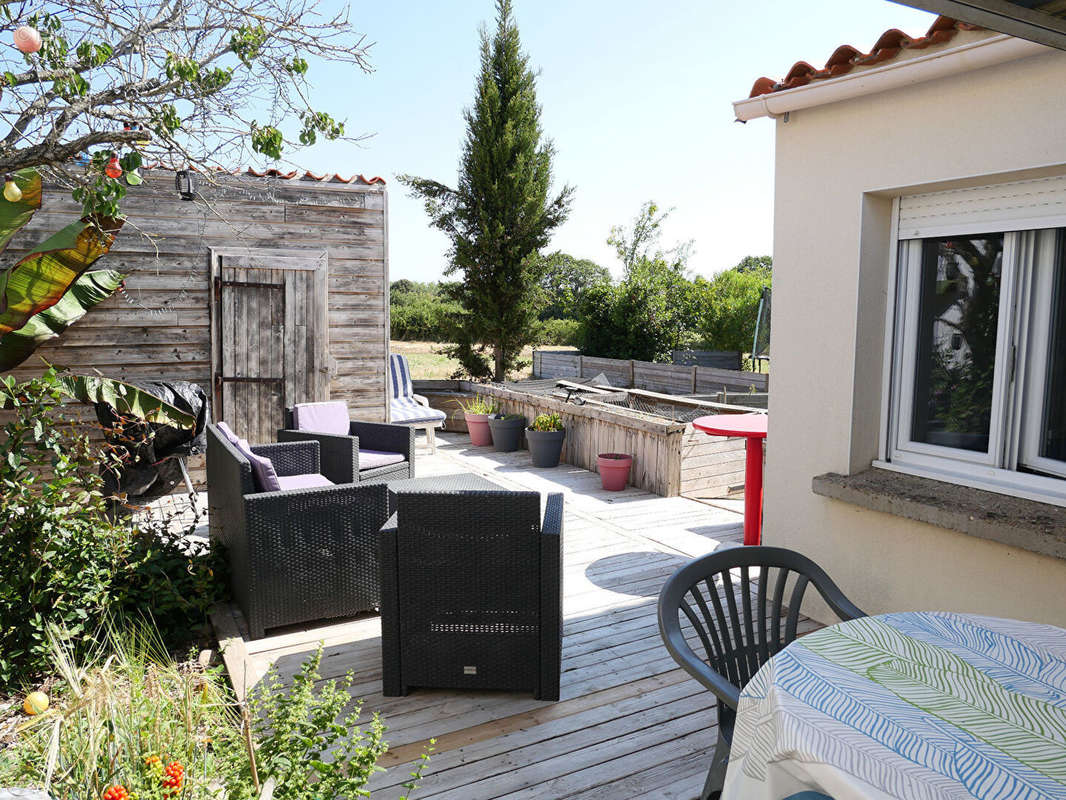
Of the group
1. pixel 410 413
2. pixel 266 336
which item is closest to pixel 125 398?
pixel 266 336

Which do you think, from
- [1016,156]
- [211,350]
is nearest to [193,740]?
[1016,156]

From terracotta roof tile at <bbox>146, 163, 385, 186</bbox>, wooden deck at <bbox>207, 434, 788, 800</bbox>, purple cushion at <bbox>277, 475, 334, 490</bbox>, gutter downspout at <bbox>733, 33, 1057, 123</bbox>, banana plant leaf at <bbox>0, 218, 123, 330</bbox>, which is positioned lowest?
wooden deck at <bbox>207, 434, 788, 800</bbox>

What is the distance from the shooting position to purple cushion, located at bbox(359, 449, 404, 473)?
228 inches

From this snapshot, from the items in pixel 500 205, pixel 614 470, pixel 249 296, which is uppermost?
pixel 500 205

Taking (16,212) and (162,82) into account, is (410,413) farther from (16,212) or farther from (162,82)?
(162,82)

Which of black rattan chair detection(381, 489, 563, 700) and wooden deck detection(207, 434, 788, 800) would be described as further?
black rattan chair detection(381, 489, 563, 700)

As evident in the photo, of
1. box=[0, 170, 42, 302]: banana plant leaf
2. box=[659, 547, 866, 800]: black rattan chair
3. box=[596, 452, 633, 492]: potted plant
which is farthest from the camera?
box=[596, 452, 633, 492]: potted plant

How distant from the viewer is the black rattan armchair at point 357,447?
5.43 metres

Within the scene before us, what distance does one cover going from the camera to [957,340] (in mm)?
3527

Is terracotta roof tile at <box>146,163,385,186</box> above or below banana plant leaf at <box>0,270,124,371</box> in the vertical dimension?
above

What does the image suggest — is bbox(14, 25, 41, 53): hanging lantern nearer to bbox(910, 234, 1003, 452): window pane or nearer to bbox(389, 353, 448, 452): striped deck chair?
bbox(910, 234, 1003, 452): window pane

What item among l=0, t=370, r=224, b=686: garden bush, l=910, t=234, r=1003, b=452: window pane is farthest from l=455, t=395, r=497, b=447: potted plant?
l=910, t=234, r=1003, b=452: window pane

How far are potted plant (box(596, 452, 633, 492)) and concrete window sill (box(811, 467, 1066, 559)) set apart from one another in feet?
10.1

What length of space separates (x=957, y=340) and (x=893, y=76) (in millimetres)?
1259
